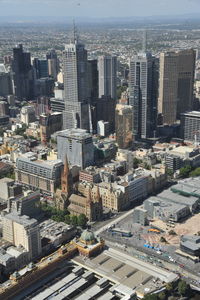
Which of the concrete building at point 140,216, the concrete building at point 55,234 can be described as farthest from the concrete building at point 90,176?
the concrete building at point 55,234

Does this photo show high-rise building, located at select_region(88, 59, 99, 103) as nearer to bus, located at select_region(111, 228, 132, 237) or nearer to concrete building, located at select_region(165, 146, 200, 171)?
concrete building, located at select_region(165, 146, 200, 171)

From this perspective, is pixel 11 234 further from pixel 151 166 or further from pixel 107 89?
pixel 107 89

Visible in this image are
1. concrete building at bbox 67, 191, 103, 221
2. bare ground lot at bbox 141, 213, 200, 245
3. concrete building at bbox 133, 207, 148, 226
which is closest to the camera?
bare ground lot at bbox 141, 213, 200, 245

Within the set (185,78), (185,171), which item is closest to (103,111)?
(185,78)

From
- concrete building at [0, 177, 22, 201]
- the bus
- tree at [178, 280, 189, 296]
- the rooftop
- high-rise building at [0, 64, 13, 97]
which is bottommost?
the bus

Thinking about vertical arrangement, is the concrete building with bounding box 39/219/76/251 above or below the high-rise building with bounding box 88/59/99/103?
below

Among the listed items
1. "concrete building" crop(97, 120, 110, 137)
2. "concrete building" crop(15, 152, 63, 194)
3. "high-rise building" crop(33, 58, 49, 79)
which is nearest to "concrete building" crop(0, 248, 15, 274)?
"concrete building" crop(15, 152, 63, 194)
